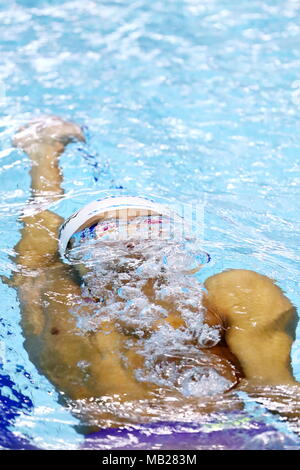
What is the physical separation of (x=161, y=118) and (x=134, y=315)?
238cm

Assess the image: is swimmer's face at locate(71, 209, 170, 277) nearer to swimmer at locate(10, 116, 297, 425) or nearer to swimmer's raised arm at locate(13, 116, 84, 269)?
swimmer at locate(10, 116, 297, 425)

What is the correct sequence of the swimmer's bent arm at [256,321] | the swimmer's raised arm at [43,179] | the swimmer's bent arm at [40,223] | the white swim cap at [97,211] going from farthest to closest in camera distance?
1. the swimmer's raised arm at [43,179]
2. the white swim cap at [97,211]
3. the swimmer's bent arm at [40,223]
4. the swimmer's bent arm at [256,321]

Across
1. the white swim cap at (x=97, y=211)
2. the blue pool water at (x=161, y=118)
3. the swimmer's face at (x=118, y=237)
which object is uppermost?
the blue pool water at (x=161, y=118)

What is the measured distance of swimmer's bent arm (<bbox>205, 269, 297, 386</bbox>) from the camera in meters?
1.86

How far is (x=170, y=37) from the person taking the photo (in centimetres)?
522

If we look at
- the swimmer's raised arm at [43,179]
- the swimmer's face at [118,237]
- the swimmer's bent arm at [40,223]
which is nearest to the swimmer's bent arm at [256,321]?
the swimmer's face at [118,237]

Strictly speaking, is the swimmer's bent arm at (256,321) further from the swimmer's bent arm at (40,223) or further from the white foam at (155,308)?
the swimmer's bent arm at (40,223)

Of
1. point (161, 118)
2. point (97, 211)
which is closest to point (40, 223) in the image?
point (97, 211)

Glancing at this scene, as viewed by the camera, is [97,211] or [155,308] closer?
[155,308]

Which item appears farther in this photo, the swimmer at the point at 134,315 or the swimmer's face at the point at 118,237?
the swimmer's face at the point at 118,237

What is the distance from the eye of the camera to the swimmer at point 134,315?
1860 millimetres

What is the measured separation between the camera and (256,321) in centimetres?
202

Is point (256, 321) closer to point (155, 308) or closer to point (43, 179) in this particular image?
point (155, 308)
